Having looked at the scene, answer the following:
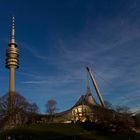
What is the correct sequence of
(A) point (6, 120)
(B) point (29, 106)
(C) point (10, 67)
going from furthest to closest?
1. (C) point (10, 67)
2. (B) point (29, 106)
3. (A) point (6, 120)

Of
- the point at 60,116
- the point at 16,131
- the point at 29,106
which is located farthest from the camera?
the point at 60,116

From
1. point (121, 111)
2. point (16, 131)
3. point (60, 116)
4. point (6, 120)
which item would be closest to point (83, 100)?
point (60, 116)

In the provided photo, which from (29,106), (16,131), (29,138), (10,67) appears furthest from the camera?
(10,67)

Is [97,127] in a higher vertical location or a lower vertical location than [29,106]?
lower

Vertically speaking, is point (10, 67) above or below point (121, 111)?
above

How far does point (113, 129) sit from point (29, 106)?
48.7m

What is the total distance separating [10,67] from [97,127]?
385ft

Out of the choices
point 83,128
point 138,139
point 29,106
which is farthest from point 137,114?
point 138,139

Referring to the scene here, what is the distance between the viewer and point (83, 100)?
179m

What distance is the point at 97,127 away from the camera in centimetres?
9356

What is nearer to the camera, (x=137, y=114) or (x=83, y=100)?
(x=137, y=114)

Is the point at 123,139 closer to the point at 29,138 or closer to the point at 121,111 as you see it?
the point at 29,138

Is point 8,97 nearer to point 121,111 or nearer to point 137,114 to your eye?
point 121,111

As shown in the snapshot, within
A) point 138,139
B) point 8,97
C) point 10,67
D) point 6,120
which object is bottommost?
point 138,139
